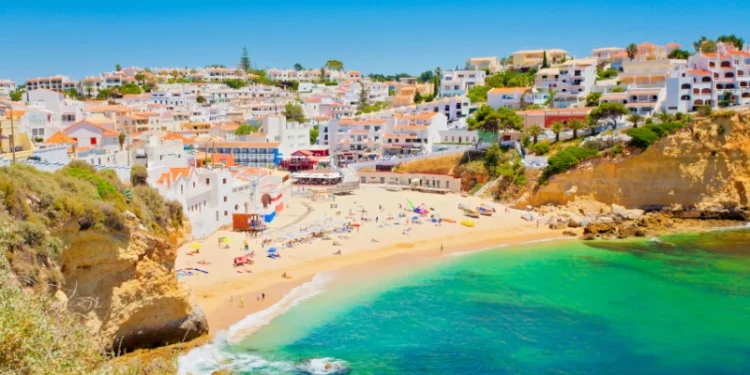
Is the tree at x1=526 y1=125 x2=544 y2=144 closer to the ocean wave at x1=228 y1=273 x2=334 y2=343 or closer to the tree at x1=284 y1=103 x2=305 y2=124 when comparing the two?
the ocean wave at x1=228 y1=273 x2=334 y2=343

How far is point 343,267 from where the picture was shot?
111 feet

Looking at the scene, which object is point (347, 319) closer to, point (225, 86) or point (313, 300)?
point (313, 300)

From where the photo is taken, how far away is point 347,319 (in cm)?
2620

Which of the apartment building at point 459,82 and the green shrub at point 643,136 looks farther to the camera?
the apartment building at point 459,82

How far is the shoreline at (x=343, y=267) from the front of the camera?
26.2 m

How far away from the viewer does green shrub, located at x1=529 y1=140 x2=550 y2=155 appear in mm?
53656

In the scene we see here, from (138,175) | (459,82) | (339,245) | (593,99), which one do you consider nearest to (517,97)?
(593,99)

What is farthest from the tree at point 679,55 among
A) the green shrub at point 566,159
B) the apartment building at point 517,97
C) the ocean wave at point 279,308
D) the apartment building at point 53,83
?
the apartment building at point 53,83

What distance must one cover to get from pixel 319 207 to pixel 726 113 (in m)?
30.7

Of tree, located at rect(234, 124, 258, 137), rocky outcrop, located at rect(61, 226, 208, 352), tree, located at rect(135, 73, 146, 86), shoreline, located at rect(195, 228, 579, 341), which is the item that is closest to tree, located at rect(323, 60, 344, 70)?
tree, located at rect(135, 73, 146, 86)

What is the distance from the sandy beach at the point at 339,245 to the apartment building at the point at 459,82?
112 ft

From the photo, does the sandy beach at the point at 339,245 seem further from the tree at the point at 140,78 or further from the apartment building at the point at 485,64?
the tree at the point at 140,78

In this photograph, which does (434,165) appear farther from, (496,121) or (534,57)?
(534,57)

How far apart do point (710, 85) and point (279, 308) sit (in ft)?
158
